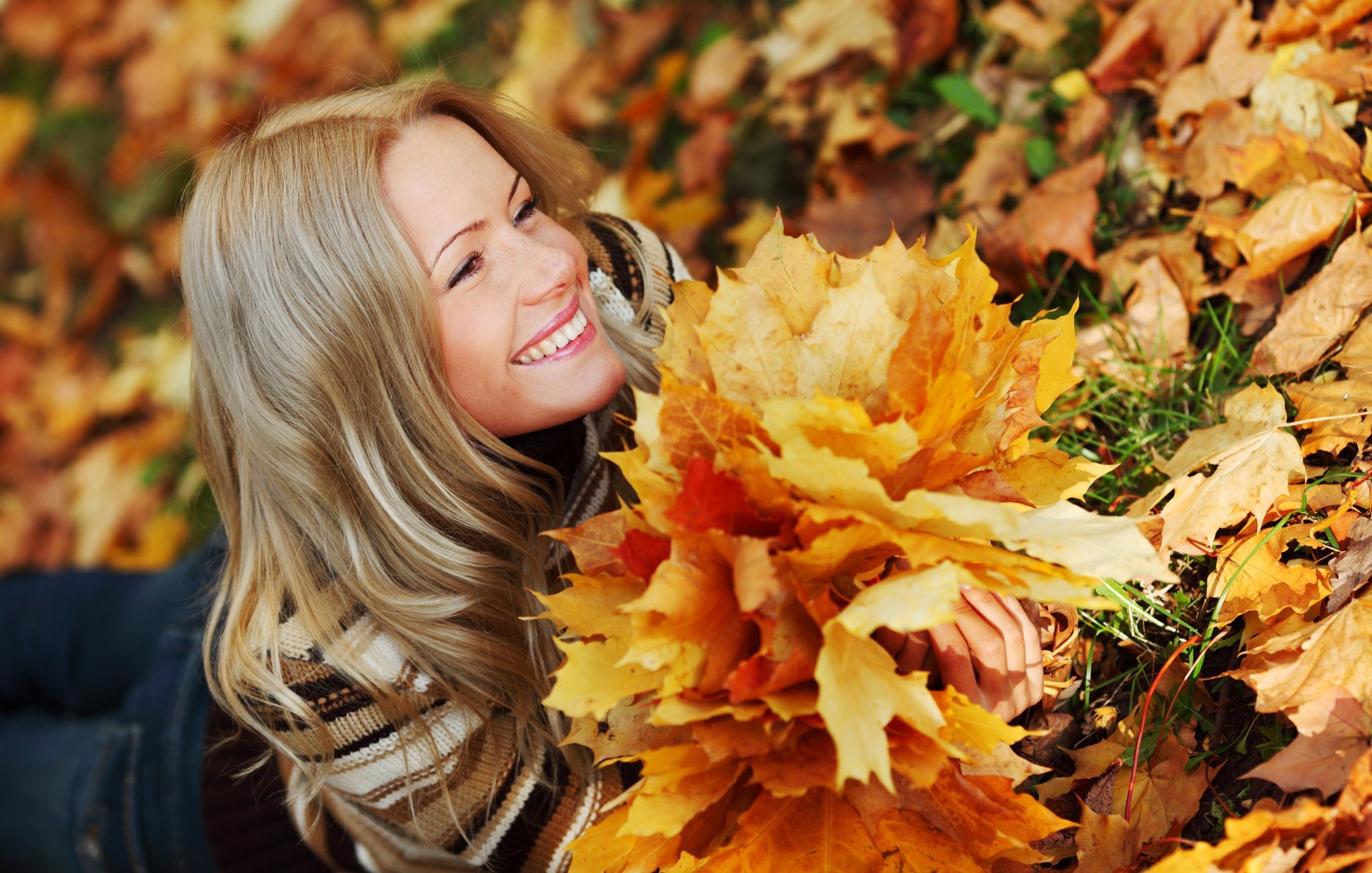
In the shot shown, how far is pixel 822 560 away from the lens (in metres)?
0.81

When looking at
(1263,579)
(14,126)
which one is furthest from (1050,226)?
(14,126)

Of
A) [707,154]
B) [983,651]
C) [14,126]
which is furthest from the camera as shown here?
[14,126]

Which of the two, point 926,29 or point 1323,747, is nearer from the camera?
point 1323,747

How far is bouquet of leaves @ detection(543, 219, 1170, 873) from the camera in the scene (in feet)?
2.51

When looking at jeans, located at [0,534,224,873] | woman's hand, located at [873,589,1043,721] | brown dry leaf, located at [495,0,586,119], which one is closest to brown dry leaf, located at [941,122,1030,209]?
woman's hand, located at [873,589,1043,721]

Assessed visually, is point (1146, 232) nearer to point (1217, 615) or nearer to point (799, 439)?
point (1217, 615)

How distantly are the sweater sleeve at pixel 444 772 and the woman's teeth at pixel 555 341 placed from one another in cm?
43

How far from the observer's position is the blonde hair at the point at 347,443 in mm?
1259

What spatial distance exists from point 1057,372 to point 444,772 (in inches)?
36.7

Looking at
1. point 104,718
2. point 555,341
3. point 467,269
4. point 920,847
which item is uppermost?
point 467,269

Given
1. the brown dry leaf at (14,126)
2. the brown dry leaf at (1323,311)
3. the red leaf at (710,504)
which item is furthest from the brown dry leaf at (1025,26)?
the brown dry leaf at (14,126)

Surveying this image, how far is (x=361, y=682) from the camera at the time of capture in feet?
4.22

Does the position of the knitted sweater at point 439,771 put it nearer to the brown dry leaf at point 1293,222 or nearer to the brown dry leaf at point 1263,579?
the brown dry leaf at point 1263,579

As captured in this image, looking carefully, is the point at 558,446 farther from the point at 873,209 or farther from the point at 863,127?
the point at 863,127
